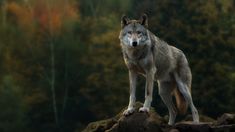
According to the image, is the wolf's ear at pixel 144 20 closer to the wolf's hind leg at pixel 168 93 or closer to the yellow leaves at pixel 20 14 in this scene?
the wolf's hind leg at pixel 168 93

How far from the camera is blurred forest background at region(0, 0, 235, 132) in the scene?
202ft

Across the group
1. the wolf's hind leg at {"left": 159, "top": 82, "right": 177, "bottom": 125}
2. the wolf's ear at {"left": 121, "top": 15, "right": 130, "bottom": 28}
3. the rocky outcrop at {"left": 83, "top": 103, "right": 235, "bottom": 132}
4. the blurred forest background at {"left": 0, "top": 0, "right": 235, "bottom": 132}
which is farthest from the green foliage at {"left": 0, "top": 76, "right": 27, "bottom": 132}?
the wolf's ear at {"left": 121, "top": 15, "right": 130, "bottom": 28}

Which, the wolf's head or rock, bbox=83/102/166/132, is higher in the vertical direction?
the wolf's head

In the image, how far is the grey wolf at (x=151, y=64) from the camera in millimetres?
22594

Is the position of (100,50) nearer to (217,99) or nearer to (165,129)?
(217,99)

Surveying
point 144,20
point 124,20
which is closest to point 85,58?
point 124,20

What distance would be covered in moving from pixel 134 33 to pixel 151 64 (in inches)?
46.4

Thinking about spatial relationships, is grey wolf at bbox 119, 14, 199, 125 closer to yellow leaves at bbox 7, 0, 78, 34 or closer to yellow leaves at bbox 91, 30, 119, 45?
yellow leaves at bbox 91, 30, 119, 45

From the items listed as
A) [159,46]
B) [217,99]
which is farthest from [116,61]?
[159,46]

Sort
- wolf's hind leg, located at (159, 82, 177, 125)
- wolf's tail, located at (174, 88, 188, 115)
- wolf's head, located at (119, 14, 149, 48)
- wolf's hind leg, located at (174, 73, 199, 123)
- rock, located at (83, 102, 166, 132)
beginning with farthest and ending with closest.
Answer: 1. wolf's tail, located at (174, 88, 188, 115)
2. wolf's hind leg, located at (159, 82, 177, 125)
3. wolf's hind leg, located at (174, 73, 199, 123)
4. rock, located at (83, 102, 166, 132)
5. wolf's head, located at (119, 14, 149, 48)

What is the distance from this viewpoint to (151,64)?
2306 centimetres

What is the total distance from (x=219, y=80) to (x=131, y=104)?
38068mm

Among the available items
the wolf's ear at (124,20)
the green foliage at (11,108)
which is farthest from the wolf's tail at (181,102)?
the green foliage at (11,108)

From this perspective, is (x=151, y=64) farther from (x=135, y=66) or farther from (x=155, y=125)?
(x=155, y=125)
